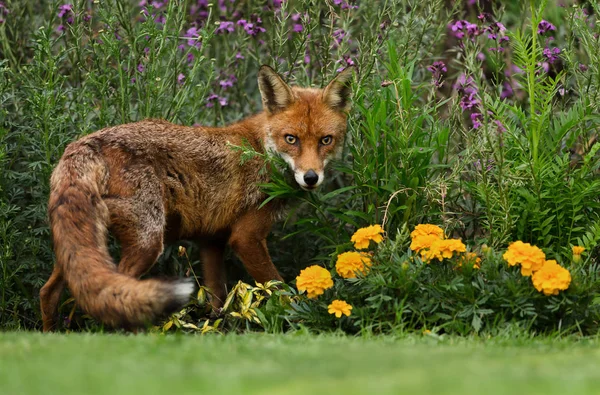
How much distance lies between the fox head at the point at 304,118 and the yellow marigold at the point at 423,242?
125cm

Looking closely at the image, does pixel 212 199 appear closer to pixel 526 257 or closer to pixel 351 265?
pixel 351 265

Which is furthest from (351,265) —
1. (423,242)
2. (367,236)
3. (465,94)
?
(465,94)

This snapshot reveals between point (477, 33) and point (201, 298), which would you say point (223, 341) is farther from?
point (477, 33)

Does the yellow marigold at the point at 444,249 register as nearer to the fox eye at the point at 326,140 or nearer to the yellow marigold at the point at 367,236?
the yellow marigold at the point at 367,236

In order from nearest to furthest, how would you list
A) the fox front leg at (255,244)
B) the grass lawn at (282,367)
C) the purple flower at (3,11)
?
the grass lawn at (282,367) → the fox front leg at (255,244) → the purple flower at (3,11)

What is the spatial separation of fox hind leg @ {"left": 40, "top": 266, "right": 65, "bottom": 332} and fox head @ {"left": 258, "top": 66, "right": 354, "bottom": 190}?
1.96 meters

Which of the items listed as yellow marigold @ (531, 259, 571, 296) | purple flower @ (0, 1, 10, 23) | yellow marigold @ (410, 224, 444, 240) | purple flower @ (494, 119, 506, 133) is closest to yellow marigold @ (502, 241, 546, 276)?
yellow marigold @ (531, 259, 571, 296)

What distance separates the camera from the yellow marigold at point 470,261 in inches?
206

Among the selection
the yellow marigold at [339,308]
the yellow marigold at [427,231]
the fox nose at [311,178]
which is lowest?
the yellow marigold at [339,308]

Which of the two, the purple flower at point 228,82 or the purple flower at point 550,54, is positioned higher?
the purple flower at point 550,54

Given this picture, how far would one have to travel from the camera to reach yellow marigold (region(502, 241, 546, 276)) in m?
5.04

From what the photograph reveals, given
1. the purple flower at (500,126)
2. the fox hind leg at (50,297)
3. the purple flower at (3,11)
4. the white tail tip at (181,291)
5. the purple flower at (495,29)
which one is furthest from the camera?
the purple flower at (3,11)

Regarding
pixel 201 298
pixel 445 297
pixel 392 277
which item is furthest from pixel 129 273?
pixel 445 297

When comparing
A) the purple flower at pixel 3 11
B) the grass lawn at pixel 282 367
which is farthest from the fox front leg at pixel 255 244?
the purple flower at pixel 3 11
